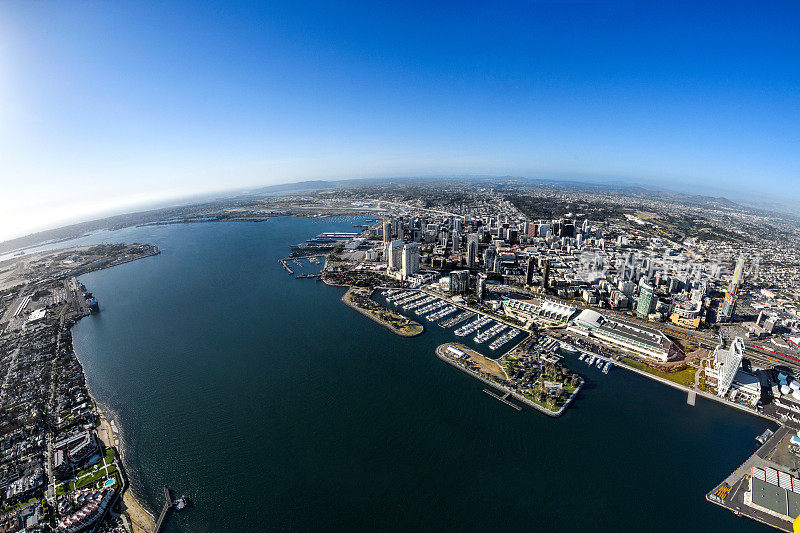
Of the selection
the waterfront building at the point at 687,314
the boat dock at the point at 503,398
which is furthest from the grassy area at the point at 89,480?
the waterfront building at the point at 687,314

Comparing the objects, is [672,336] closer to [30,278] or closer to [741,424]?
[741,424]

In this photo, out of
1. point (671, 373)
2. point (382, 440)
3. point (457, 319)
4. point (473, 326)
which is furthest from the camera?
point (457, 319)

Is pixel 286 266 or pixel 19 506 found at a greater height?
pixel 286 266

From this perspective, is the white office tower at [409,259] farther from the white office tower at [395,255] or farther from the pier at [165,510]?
the pier at [165,510]

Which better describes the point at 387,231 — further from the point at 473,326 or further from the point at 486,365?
the point at 486,365

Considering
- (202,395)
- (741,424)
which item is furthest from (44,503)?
(741,424)

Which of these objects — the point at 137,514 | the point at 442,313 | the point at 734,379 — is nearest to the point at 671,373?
the point at 734,379
